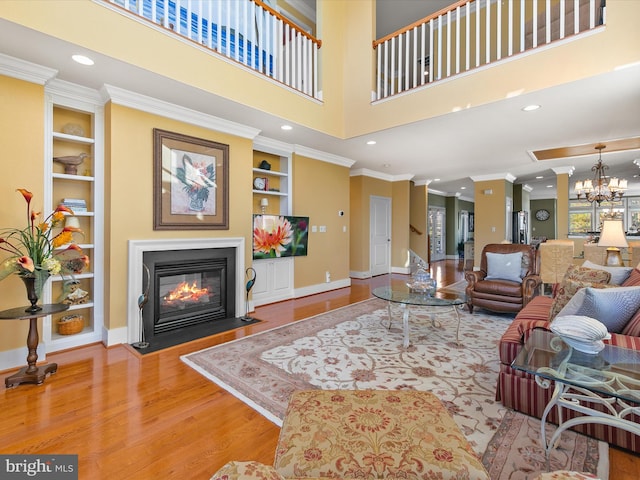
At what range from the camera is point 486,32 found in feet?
12.2

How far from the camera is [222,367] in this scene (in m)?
2.68

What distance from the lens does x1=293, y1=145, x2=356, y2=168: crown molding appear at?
529 centimetres

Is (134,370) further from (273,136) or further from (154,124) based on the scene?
(273,136)

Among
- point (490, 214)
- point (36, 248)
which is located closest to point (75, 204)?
point (36, 248)

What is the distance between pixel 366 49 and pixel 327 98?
3.03 feet

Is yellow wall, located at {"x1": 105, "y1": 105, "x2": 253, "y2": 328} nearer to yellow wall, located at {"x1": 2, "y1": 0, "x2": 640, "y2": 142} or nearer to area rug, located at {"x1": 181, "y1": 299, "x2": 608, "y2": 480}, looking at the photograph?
yellow wall, located at {"x1": 2, "y1": 0, "x2": 640, "y2": 142}

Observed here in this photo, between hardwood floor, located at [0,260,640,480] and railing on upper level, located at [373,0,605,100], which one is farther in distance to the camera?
railing on upper level, located at [373,0,605,100]

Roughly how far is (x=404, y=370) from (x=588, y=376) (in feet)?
4.46

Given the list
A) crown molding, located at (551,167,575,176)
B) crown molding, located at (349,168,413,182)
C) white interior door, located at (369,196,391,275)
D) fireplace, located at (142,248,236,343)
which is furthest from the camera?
white interior door, located at (369,196,391,275)

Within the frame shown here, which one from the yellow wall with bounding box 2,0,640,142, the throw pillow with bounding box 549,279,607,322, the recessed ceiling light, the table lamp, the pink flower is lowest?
the throw pillow with bounding box 549,279,607,322

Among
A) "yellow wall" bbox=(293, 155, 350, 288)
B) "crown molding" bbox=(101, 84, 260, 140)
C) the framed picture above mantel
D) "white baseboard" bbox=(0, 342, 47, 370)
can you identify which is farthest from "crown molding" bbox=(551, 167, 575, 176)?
"white baseboard" bbox=(0, 342, 47, 370)

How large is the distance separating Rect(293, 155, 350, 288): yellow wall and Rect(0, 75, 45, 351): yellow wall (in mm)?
3270

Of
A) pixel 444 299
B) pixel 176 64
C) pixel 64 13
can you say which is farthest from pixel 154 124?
pixel 444 299

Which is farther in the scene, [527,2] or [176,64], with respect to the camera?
[527,2]
